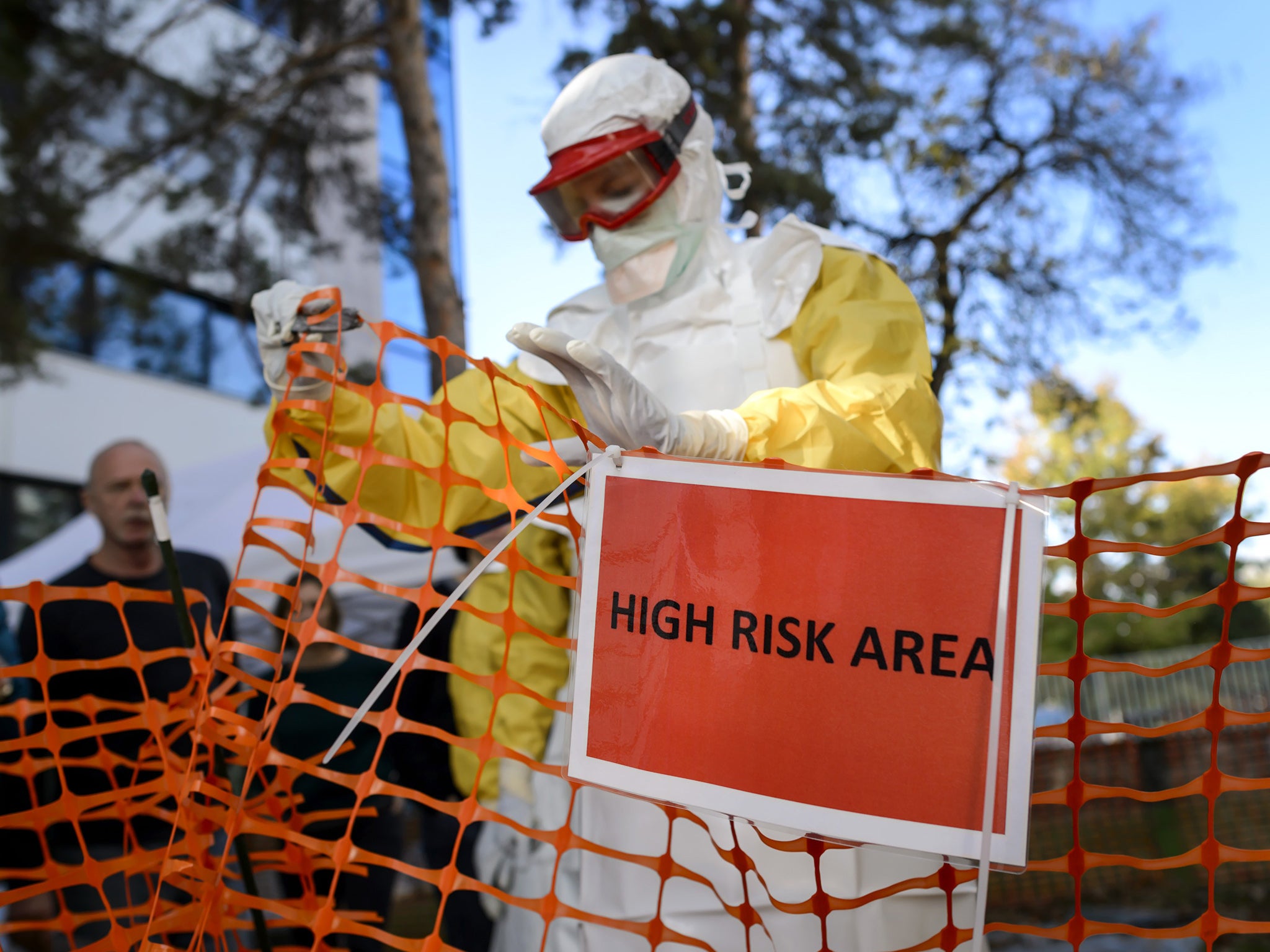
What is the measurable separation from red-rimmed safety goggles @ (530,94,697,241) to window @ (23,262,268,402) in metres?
5.32

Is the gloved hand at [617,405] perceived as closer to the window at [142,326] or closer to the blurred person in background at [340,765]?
the blurred person in background at [340,765]

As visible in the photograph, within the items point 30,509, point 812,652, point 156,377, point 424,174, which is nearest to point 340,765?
point 812,652

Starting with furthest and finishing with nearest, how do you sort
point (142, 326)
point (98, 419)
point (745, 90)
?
point (98, 419) → point (142, 326) → point (745, 90)

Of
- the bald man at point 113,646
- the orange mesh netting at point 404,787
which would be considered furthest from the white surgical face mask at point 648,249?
the bald man at point 113,646

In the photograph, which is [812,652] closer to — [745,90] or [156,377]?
[745,90]

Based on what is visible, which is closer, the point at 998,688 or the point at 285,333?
the point at 998,688

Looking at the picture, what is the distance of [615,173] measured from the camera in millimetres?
2139

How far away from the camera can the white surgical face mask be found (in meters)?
2.13

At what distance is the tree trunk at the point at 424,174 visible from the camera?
5.31m

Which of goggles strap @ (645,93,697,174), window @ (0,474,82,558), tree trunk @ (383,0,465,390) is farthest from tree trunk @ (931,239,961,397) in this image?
window @ (0,474,82,558)

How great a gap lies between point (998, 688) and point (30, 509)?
41.9ft

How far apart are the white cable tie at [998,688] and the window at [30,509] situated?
12.4 meters

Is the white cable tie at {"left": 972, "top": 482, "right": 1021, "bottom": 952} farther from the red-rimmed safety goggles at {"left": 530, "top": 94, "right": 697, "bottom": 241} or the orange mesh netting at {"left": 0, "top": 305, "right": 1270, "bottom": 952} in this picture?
the red-rimmed safety goggles at {"left": 530, "top": 94, "right": 697, "bottom": 241}

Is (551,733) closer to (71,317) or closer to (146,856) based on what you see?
(146,856)
